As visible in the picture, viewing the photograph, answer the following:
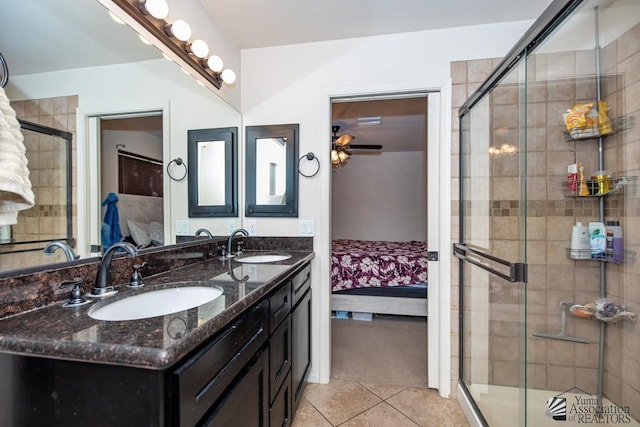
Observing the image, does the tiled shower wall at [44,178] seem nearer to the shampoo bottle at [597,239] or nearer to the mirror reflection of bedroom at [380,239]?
the mirror reflection of bedroom at [380,239]

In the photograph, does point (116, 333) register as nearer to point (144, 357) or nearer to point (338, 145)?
point (144, 357)

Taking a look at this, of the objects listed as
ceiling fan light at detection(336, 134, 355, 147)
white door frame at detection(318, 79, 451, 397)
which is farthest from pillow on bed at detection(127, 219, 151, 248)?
ceiling fan light at detection(336, 134, 355, 147)

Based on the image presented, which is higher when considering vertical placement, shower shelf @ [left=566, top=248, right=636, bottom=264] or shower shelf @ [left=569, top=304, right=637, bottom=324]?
shower shelf @ [left=566, top=248, right=636, bottom=264]

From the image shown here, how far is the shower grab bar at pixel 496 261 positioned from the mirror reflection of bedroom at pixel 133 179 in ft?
5.54

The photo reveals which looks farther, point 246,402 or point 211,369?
point 246,402

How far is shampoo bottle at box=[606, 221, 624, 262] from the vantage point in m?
1.58

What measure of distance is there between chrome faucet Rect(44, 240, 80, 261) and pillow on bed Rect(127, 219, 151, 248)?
29 centimetres

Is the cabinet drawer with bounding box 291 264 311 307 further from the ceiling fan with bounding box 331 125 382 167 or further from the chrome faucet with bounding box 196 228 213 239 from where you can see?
the ceiling fan with bounding box 331 125 382 167

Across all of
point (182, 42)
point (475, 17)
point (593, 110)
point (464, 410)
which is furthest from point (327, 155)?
point (464, 410)

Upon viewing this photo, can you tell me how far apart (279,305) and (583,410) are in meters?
1.88

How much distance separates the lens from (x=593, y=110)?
1666 mm

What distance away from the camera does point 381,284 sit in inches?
123

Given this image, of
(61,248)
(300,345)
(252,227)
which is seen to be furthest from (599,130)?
(61,248)

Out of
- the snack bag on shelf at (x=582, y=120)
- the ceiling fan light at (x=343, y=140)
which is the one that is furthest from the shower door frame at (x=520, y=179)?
the ceiling fan light at (x=343, y=140)
